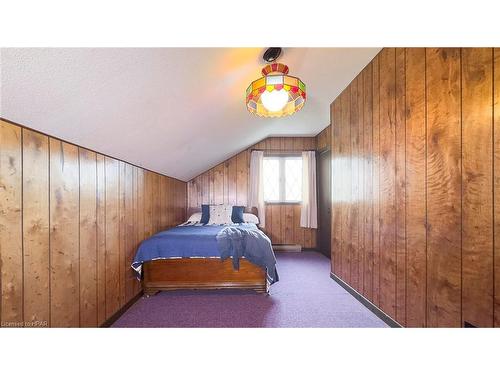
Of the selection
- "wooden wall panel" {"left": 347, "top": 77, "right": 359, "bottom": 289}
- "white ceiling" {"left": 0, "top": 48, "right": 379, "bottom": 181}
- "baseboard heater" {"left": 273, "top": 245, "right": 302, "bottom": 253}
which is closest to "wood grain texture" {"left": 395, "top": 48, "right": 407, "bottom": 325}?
"white ceiling" {"left": 0, "top": 48, "right": 379, "bottom": 181}

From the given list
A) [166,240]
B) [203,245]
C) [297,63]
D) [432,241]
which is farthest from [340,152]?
[166,240]

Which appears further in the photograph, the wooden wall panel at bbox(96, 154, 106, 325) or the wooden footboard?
the wooden footboard

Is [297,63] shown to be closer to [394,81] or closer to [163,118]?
[394,81]

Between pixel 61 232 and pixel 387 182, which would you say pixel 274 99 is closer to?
pixel 387 182

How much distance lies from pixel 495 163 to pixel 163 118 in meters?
2.11

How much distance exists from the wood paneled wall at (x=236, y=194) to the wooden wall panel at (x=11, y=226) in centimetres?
322

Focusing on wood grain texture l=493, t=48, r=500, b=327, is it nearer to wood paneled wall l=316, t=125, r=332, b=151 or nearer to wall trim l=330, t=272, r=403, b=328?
wall trim l=330, t=272, r=403, b=328

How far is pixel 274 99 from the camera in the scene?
1443 millimetres

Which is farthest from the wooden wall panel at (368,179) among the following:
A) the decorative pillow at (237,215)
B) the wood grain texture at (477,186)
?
the decorative pillow at (237,215)

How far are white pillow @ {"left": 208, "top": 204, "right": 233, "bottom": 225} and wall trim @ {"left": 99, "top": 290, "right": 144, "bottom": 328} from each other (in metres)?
1.51

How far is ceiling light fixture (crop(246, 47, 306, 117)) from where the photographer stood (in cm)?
133

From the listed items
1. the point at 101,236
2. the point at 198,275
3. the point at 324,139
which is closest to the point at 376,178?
the point at 198,275

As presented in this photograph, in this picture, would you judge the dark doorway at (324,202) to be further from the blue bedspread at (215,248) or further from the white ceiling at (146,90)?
the blue bedspread at (215,248)

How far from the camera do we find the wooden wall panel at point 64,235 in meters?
1.19
